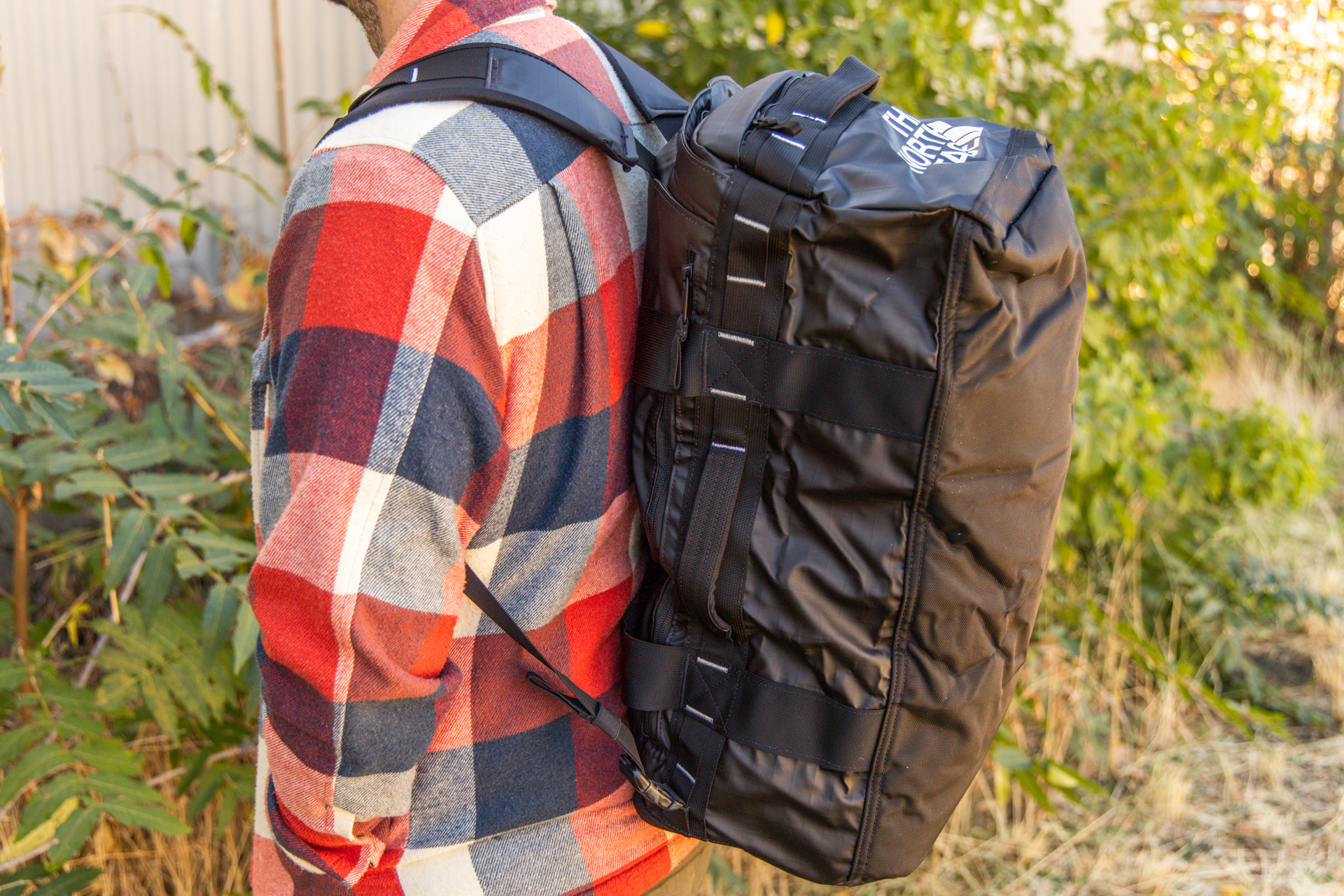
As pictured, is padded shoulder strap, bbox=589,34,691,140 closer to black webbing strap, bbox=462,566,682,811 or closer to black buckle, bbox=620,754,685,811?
black webbing strap, bbox=462,566,682,811

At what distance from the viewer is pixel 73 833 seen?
1.35 metres

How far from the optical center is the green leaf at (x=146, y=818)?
142 cm

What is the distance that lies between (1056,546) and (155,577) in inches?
96.8

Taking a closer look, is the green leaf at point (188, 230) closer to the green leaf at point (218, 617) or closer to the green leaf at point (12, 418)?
the green leaf at point (12, 418)

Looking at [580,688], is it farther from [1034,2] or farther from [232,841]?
[1034,2]

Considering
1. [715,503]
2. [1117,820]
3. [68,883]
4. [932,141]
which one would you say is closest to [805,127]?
[932,141]

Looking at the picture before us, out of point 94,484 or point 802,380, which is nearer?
point 802,380

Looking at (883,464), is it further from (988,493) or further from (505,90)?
(505,90)

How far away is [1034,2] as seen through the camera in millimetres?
2711

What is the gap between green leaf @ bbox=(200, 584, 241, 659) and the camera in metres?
1.43

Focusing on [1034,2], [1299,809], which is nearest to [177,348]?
[1034,2]

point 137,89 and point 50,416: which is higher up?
point 137,89

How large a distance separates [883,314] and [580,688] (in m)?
0.53

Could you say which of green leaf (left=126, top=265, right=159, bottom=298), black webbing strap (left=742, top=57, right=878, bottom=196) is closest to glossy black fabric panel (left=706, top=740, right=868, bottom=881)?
black webbing strap (left=742, top=57, right=878, bottom=196)
